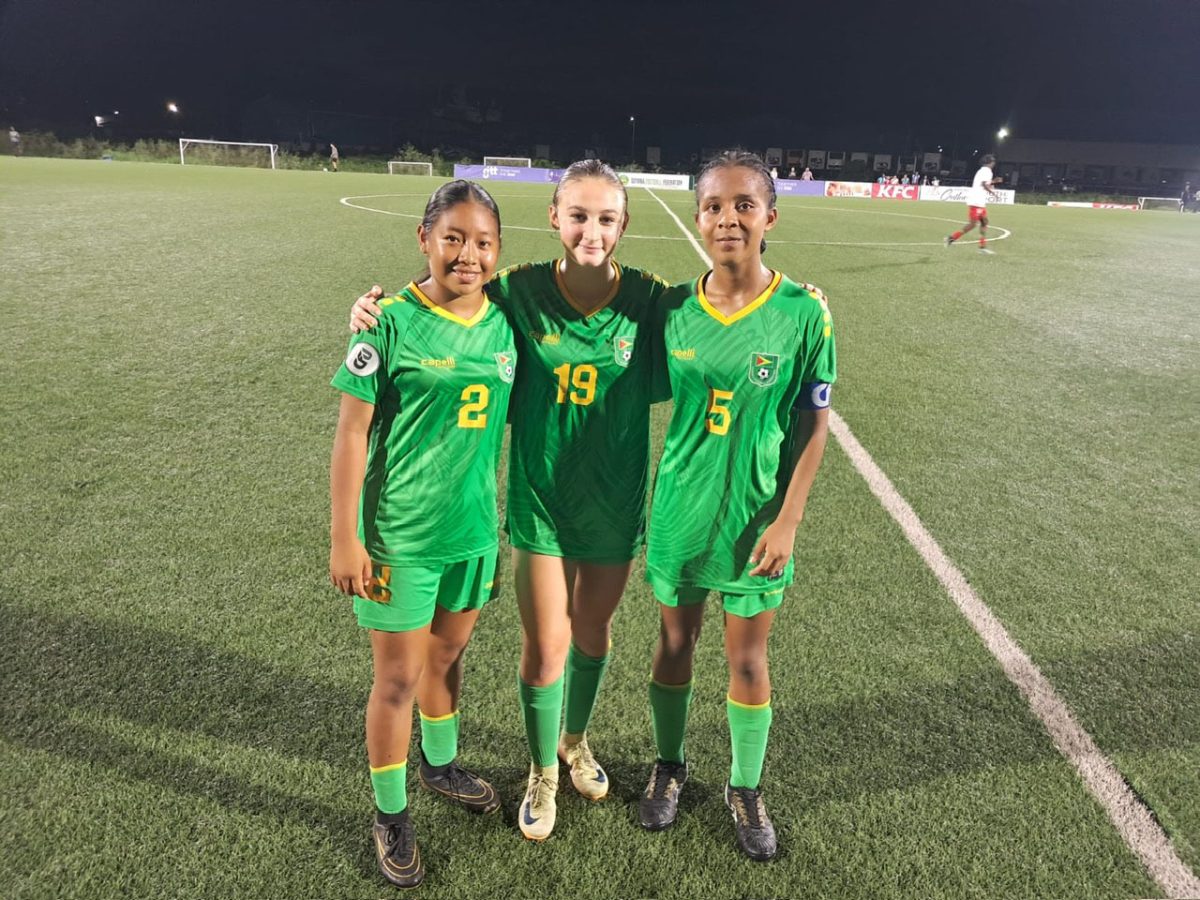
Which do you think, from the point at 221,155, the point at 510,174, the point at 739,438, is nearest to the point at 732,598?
the point at 739,438

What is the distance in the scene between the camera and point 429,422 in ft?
6.59

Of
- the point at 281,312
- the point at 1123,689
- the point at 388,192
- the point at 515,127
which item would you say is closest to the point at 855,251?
the point at 281,312

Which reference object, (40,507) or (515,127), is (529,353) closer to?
(40,507)

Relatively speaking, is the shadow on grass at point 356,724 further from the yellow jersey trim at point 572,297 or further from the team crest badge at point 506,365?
the yellow jersey trim at point 572,297

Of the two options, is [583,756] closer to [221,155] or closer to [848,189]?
[848,189]

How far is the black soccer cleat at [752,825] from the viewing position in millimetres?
2242

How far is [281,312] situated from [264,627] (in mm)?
6289

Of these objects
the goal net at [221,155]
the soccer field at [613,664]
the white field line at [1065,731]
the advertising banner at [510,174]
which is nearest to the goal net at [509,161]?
the advertising banner at [510,174]

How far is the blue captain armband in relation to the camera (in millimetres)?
2094

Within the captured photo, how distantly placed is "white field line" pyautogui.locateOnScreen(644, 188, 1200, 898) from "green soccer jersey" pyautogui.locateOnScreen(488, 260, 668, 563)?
1.80 feet

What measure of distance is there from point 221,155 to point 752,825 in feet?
158

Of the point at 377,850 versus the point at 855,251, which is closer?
the point at 377,850

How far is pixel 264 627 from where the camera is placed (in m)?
3.16

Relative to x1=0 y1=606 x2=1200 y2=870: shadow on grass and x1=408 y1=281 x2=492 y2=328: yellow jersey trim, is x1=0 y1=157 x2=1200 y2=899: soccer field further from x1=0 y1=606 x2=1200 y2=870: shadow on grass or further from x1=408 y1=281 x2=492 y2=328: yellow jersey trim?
x1=408 y1=281 x2=492 y2=328: yellow jersey trim
